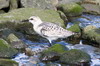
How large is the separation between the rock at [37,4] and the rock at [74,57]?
6.17 m

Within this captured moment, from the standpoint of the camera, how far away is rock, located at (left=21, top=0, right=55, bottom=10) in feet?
57.7

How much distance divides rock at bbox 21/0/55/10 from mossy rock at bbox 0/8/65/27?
3.27ft

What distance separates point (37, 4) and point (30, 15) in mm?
2034

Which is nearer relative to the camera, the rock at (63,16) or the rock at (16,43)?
the rock at (16,43)

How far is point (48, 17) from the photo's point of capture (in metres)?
16.0

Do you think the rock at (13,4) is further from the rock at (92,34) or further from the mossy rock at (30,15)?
the rock at (92,34)

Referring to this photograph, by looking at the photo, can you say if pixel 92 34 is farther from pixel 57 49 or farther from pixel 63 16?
pixel 63 16

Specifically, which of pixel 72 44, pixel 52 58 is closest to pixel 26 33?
pixel 72 44

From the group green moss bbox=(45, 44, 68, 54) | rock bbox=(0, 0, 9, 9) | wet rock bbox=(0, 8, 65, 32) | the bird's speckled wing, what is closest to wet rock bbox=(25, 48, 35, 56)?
green moss bbox=(45, 44, 68, 54)

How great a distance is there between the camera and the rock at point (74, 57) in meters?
11.8

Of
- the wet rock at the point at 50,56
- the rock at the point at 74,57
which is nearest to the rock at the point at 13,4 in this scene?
the wet rock at the point at 50,56

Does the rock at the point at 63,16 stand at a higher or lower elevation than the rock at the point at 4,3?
lower

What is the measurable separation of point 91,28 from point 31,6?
161 inches

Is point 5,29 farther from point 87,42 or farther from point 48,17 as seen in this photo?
point 87,42
